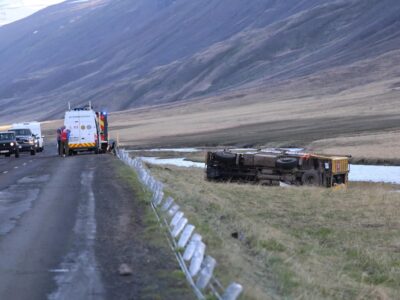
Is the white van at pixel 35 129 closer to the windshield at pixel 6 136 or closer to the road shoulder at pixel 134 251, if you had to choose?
the windshield at pixel 6 136

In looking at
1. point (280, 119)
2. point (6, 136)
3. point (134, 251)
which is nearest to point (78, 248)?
point (134, 251)

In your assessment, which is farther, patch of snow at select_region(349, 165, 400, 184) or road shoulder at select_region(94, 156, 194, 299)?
patch of snow at select_region(349, 165, 400, 184)

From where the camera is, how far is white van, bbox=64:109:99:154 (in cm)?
5172

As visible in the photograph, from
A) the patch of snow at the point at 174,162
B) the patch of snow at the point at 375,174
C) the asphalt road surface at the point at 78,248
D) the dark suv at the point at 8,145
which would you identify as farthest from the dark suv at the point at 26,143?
the asphalt road surface at the point at 78,248

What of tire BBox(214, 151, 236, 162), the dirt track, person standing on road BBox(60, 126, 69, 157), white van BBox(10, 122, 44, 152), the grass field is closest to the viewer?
the grass field

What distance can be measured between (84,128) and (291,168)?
20682 mm

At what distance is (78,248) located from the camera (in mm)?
14305

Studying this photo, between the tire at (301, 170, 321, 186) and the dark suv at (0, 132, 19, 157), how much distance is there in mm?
25890

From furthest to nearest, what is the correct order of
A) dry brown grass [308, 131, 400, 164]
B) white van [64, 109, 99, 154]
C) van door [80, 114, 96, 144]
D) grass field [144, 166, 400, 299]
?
van door [80, 114, 96, 144] → white van [64, 109, 99, 154] → dry brown grass [308, 131, 400, 164] → grass field [144, 166, 400, 299]

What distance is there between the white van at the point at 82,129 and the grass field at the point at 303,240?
24333 millimetres

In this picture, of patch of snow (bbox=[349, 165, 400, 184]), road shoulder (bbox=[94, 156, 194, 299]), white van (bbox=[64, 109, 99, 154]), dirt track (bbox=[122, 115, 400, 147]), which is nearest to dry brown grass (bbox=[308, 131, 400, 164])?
patch of snow (bbox=[349, 165, 400, 184])

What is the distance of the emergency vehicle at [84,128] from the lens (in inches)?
2037

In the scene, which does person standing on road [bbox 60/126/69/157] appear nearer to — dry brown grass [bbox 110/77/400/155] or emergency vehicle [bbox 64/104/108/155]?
emergency vehicle [bbox 64/104/108/155]

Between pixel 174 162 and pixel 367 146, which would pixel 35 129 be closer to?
pixel 174 162
